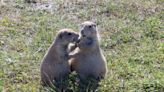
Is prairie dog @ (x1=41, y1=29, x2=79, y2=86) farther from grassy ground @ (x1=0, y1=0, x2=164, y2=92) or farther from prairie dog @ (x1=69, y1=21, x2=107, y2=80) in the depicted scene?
grassy ground @ (x1=0, y1=0, x2=164, y2=92)

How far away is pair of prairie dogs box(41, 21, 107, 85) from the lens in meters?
6.16

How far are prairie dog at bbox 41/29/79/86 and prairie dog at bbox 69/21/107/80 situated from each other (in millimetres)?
125

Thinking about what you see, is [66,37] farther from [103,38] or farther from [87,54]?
[103,38]

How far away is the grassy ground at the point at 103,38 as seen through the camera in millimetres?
6516

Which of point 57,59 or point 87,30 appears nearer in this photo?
point 57,59

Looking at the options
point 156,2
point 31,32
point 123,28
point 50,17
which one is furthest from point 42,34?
point 156,2

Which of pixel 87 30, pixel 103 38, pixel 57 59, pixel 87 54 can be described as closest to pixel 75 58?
pixel 87 54

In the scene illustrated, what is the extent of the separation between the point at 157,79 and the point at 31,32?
2727 mm

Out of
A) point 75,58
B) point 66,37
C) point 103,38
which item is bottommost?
point 103,38

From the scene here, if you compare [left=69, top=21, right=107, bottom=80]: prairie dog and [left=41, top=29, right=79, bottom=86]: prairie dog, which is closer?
[left=41, top=29, right=79, bottom=86]: prairie dog

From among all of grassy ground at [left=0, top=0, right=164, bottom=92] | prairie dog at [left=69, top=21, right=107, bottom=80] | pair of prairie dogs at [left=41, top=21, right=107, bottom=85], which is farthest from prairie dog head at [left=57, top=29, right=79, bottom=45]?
grassy ground at [left=0, top=0, right=164, bottom=92]

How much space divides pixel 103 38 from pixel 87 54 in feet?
5.63

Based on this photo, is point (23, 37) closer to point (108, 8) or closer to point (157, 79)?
point (108, 8)

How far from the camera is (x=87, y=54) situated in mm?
6324
